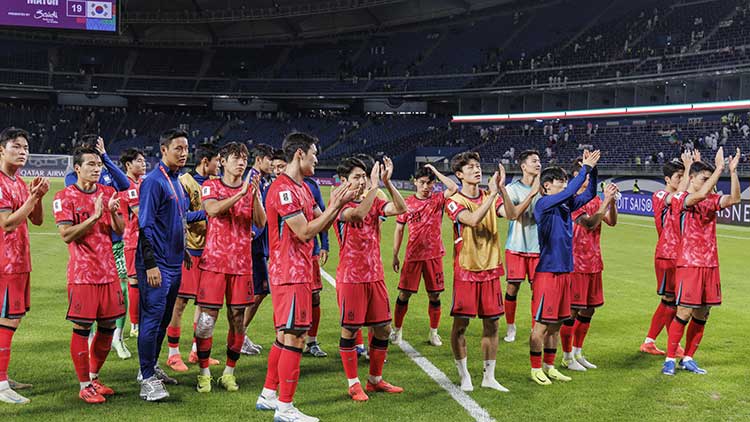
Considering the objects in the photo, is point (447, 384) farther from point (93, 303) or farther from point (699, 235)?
point (93, 303)

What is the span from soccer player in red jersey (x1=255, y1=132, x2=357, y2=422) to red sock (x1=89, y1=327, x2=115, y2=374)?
1628mm

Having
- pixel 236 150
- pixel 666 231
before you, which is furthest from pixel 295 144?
pixel 666 231

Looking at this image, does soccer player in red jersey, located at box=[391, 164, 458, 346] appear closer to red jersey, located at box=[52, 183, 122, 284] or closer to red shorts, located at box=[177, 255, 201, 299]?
red shorts, located at box=[177, 255, 201, 299]

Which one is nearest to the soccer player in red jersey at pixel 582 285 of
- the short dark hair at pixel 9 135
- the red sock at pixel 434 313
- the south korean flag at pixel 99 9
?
the red sock at pixel 434 313

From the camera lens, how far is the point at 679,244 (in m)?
7.89

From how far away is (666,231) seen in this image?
27.6ft

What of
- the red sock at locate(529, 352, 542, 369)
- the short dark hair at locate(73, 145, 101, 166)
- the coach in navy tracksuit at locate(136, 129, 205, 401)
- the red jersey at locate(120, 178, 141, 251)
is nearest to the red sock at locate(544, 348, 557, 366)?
the red sock at locate(529, 352, 542, 369)

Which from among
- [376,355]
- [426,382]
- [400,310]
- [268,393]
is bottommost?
[426,382]

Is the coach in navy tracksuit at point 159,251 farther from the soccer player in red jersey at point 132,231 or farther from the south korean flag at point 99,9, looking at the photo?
the south korean flag at point 99,9

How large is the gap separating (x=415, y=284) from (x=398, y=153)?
46570 millimetres

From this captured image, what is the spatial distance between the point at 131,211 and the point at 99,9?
136 ft

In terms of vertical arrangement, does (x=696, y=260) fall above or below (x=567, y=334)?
above

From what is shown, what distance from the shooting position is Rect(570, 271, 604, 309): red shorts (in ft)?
25.0

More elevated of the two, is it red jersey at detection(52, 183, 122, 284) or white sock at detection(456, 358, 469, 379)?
red jersey at detection(52, 183, 122, 284)
